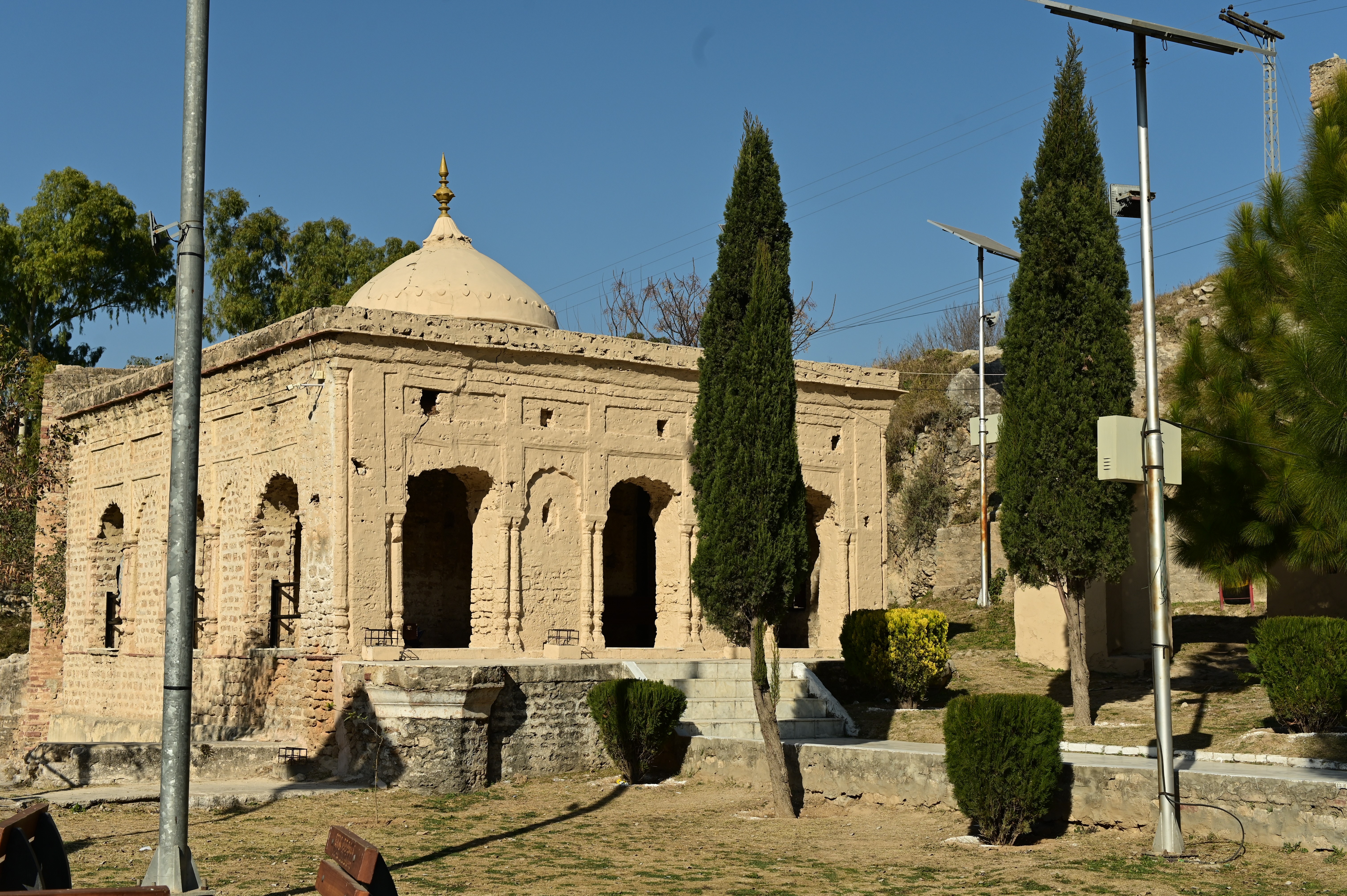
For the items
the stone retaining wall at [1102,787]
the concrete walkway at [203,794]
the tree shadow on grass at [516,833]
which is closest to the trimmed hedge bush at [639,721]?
the tree shadow on grass at [516,833]

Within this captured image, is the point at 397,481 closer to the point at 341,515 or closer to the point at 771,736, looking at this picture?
the point at 341,515

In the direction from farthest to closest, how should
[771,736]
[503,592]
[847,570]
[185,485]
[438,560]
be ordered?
[438,560]
[847,570]
[503,592]
[771,736]
[185,485]

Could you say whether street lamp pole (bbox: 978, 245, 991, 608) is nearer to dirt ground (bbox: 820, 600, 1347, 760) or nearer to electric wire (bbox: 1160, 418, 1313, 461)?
dirt ground (bbox: 820, 600, 1347, 760)

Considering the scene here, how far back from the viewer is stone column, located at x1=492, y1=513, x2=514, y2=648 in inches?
668

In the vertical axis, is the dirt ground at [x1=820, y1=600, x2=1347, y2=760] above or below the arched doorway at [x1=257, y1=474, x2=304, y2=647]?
below

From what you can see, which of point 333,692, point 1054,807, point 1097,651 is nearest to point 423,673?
point 333,692

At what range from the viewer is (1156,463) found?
10078mm

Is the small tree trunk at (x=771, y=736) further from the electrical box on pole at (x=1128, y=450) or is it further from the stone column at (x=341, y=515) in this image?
the stone column at (x=341, y=515)

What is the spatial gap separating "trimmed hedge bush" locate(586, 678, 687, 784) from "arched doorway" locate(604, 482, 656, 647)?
787 cm

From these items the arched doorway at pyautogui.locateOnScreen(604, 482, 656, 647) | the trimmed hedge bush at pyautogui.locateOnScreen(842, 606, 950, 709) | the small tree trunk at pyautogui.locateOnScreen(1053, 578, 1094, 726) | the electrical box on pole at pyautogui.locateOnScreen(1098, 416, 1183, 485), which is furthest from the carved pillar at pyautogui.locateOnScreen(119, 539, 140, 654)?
the electrical box on pole at pyautogui.locateOnScreen(1098, 416, 1183, 485)

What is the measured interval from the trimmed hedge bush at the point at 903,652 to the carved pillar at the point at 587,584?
327 centimetres

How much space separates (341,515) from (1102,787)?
8.85 meters

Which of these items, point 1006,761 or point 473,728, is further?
point 473,728

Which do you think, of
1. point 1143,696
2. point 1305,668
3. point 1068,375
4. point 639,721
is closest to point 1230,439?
point 1068,375
